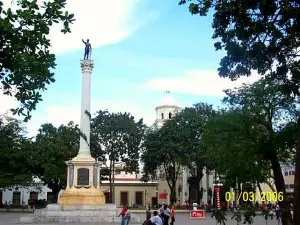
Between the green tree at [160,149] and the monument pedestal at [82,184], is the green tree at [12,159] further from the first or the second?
the monument pedestal at [82,184]

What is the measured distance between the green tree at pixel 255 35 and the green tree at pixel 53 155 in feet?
150

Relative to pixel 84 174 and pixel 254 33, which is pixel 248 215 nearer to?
pixel 254 33

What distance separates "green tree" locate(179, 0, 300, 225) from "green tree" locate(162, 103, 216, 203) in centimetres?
4508

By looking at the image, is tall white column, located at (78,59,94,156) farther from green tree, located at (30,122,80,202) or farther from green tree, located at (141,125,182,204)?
green tree, located at (141,125,182,204)

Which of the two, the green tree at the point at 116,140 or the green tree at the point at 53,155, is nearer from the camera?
the green tree at the point at 53,155

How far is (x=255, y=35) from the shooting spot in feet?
39.4

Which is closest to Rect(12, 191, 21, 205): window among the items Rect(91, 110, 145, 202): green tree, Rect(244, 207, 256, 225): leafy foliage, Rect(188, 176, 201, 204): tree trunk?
Rect(91, 110, 145, 202): green tree

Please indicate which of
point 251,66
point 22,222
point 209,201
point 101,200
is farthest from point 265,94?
point 209,201

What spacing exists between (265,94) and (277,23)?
20.4 m

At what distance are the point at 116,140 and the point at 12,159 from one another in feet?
41.4

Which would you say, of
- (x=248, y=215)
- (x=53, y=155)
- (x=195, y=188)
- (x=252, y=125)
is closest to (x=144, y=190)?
(x=195, y=188)

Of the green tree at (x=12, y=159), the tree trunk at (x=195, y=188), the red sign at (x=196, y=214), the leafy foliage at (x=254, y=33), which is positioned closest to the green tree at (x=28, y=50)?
the leafy foliage at (x=254, y=33)

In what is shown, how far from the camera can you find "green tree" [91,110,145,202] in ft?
202

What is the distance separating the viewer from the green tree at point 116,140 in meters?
61.5
